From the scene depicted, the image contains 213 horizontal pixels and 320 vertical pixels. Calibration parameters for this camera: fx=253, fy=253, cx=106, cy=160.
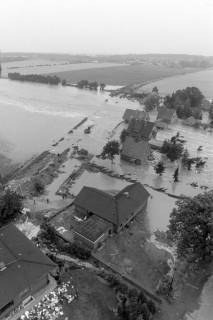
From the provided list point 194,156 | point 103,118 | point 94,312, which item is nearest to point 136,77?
point 103,118

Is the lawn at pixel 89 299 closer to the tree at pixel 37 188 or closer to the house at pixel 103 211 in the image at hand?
the house at pixel 103 211

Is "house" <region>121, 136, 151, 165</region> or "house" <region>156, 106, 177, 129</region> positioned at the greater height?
"house" <region>156, 106, 177, 129</region>

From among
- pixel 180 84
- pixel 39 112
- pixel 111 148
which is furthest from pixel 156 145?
pixel 180 84

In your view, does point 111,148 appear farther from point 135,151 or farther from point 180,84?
point 180,84

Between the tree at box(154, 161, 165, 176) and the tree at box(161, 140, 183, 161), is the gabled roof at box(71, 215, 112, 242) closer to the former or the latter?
the tree at box(154, 161, 165, 176)

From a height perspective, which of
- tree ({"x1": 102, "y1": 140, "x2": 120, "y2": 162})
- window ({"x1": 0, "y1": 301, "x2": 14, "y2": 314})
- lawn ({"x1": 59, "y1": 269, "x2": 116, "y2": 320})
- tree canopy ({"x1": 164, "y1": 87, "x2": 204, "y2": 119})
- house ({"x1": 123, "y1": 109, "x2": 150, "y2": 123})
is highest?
tree canopy ({"x1": 164, "y1": 87, "x2": 204, "y2": 119})

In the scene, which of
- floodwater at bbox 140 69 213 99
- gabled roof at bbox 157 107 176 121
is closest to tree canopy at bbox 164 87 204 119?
gabled roof at bbox 157 107 176 121

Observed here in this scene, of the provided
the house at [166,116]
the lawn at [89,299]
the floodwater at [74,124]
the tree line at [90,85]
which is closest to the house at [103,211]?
the floodwater at [74,124]
